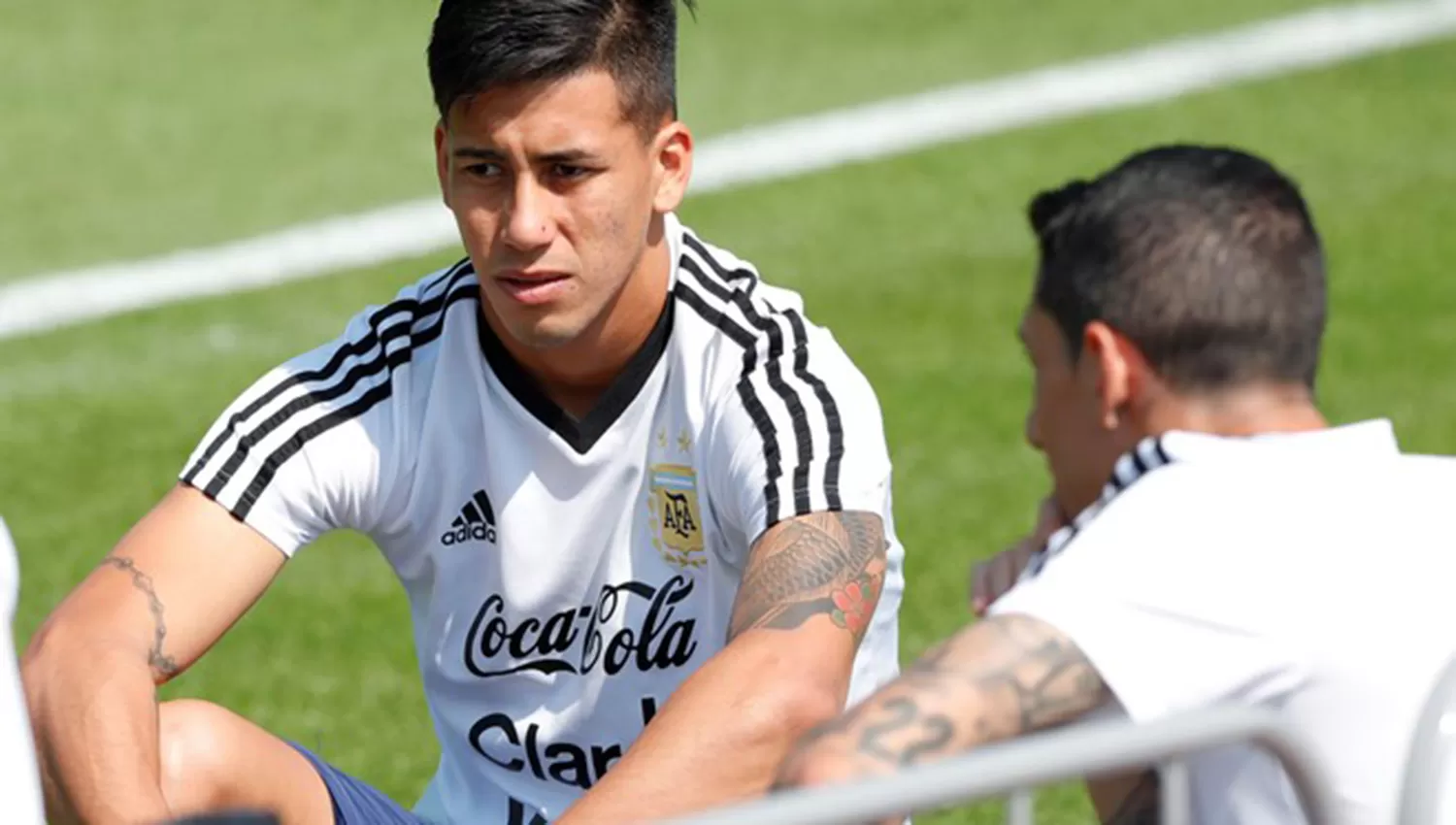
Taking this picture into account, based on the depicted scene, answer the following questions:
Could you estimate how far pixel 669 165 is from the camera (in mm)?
4566

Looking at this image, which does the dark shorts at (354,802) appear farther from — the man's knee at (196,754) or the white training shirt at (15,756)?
the white training shirt at (15,756)

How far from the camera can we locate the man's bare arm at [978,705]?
2912 mm

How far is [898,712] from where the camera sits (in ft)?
9.60

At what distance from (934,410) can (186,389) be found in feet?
8.60

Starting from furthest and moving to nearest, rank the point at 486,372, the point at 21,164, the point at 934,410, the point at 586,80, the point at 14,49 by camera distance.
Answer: the point at 14,49 < the point at 21,164 < the point at 934,410 < the point at 486,372 < the point at 586,80

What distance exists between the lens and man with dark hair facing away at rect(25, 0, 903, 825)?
419 cm

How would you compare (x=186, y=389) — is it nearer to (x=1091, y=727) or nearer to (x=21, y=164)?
(x=21, y=164)

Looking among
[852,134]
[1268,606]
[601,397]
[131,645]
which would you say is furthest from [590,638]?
[852,134]

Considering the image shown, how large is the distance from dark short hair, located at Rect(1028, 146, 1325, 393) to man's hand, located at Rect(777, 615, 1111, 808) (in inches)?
17.6

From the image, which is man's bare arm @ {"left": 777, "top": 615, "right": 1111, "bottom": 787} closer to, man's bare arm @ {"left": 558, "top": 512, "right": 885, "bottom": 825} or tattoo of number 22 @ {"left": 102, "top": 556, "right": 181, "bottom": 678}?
man's bare arm @ {"left": 558, "top": 512, "right": 885, "bottom": 825}

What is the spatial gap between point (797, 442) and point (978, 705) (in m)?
1.37

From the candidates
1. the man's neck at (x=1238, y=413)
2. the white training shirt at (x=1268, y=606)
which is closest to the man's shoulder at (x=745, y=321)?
the man's neck at (x=1238, y=413)

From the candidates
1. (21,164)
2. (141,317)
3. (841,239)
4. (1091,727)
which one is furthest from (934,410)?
(1091,727)

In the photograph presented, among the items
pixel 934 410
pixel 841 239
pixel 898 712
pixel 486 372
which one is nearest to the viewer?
pixel 898 712
